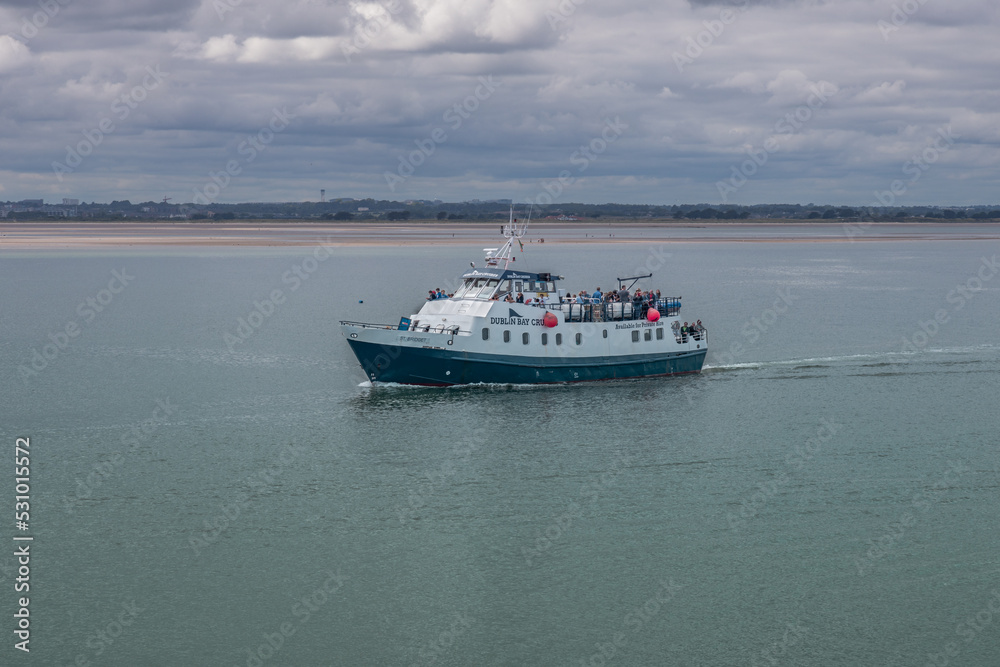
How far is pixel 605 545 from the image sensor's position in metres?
35.5

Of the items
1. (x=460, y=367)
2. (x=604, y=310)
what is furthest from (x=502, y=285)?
(x=604, y=310)

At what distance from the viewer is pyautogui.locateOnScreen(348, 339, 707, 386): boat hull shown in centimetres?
5816

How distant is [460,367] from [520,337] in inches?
165

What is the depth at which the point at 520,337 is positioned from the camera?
60.0 metres

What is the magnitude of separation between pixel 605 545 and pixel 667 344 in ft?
102

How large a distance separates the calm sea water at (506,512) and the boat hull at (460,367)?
932 mm

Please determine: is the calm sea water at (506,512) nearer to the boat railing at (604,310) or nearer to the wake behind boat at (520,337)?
the wake behind boat at (520,337)

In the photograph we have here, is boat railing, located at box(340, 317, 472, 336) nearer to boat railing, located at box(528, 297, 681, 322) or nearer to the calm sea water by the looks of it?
the calm sea water

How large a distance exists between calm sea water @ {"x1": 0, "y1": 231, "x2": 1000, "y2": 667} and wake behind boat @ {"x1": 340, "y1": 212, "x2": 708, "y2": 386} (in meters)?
1.37

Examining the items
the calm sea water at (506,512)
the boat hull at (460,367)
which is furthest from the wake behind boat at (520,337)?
the calm sea water at (506,512)

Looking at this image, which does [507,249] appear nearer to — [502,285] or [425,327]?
[502,285]

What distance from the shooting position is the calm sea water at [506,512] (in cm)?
2925

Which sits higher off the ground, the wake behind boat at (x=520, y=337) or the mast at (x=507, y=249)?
the mast at (x=507, y=249)

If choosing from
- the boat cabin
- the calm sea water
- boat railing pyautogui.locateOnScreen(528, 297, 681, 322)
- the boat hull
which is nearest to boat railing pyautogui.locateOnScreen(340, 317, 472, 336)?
the boat hull
